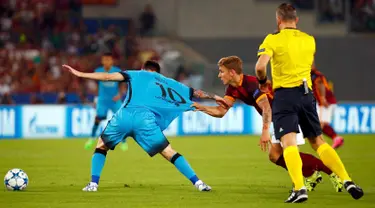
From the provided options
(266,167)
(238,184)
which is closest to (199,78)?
(266,167)

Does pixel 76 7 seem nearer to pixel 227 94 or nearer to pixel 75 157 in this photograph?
pixel 75 157

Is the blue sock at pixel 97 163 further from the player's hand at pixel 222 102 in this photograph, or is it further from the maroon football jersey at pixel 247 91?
the maroon football jersey at pixel 247 91

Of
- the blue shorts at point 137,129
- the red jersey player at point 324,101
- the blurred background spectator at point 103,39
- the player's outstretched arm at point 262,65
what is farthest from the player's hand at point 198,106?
the blurred background spectator at point 103,39

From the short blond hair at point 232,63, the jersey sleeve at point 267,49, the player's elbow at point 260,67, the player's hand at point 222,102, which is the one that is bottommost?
the player's hand at point 222,102

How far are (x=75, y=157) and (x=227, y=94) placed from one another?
7.92 meters

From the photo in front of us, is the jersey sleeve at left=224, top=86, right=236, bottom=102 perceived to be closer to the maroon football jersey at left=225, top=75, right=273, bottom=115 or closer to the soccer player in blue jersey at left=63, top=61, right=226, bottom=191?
the maroon football jersey at left=225, top=75, right=273, bottom=115

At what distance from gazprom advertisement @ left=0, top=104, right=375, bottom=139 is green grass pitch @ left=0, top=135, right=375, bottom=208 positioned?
2825mm

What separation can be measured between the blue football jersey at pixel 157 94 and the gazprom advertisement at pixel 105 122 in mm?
14318

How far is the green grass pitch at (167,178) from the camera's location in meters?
10.4

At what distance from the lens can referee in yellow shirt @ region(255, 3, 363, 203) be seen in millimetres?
9805

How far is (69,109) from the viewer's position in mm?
26094

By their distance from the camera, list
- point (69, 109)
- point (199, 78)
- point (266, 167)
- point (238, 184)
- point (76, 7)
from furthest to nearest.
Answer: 1. point (76, 7)
2. point (199, 78)
3. point (69, 109)
4. point (266, 167)
5. point (238, 184)

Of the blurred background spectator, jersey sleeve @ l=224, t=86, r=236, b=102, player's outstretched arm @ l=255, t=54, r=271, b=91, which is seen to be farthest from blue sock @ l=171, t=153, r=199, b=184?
the blurred background spectator

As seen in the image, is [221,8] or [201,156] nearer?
[201,156]
